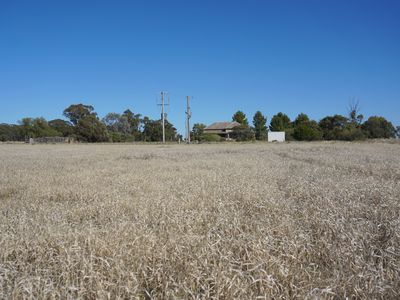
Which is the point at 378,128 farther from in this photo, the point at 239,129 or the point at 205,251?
the point at 205,251

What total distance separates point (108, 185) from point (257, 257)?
541 centimetres

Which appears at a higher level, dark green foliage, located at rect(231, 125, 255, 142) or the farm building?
the farm building

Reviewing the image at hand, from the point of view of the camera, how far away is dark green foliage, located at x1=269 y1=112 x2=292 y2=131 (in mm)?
105938

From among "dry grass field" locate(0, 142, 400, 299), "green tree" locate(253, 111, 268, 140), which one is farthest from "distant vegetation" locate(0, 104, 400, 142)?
"dry grass field" locate(0, 142, 400, 299)

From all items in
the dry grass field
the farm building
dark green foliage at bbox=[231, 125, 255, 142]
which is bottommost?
the dry grass field

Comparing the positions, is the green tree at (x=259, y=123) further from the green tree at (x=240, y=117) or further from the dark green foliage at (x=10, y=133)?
the dark green foliage at (x=10, y=133)

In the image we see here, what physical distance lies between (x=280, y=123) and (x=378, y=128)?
2949 centimetres

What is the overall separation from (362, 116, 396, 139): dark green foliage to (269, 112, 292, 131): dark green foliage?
25.5m

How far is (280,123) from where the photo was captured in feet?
348

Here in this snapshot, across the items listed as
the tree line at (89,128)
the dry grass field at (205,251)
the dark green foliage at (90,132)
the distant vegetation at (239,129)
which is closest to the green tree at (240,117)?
the distant vegetation at (239,129)

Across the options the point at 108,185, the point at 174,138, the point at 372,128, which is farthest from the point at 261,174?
the point at 174,138

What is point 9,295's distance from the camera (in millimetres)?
2223

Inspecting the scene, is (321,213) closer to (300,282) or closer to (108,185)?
(300,282)

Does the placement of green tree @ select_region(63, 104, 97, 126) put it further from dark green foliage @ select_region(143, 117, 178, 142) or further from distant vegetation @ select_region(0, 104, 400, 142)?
dark green foliage @ select_region(143, 117, 178, 142)
